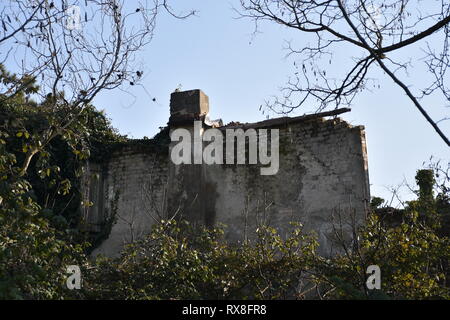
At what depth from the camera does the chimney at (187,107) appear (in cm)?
1059

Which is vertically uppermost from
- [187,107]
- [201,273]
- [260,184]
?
[187,107]

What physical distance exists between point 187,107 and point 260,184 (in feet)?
7.27

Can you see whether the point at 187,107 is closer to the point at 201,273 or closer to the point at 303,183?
the point at 303,183

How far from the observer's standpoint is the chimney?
34.8 ft

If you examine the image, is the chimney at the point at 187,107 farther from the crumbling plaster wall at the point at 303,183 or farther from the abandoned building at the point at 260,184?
the crumbling plaster wall at the point at 303,183

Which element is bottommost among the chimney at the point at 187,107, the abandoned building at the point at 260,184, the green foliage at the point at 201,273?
the green foliage at the point at 201,273

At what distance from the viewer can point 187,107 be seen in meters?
10.7

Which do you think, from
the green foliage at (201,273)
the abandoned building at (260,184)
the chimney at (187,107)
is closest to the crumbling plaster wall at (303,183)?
the abandoned building at (260,184)

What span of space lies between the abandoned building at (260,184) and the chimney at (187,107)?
2 cm

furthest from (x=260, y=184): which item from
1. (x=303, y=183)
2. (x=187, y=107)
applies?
(x=187, y=107)

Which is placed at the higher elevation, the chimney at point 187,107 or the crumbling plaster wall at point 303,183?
the chimney at point 187,107

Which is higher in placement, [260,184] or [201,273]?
[260,184]

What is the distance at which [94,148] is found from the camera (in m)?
12.0
